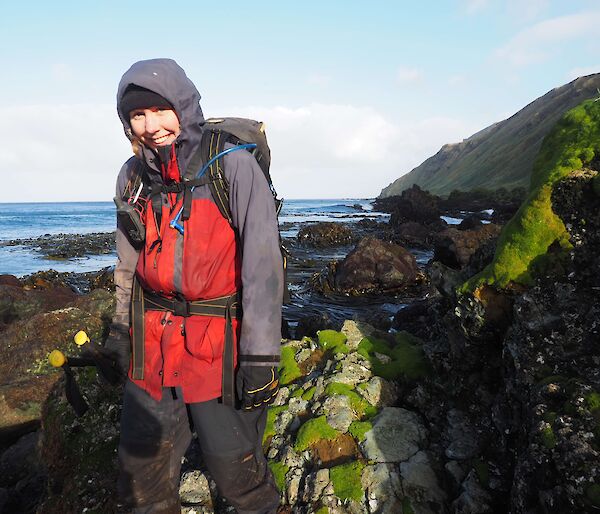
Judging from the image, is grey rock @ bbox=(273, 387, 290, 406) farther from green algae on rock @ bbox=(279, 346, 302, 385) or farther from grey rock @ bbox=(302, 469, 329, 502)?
grey rock @ bbox=(302, 469, 329, 502)

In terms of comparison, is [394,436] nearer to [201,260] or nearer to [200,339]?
[200,339]

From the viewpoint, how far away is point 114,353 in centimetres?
369

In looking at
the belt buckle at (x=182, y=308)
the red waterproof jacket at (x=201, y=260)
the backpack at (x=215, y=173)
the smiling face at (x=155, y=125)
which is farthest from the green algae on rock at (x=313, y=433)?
the smiling face at (x=155, y=125)

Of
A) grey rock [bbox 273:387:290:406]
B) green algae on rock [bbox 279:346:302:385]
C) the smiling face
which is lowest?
grey rock [bbox 273:387:290:406]

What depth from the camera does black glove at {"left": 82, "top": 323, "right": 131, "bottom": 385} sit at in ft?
12.1

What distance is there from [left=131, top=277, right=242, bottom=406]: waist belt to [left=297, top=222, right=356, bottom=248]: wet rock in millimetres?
28173

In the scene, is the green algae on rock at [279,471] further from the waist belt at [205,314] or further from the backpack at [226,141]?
the backpack at [226,141]

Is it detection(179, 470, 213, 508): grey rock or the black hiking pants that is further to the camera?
detection(179, 470, 213, 508): grey rock

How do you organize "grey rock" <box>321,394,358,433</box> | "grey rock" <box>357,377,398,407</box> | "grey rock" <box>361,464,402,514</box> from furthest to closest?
1. "grey rock" <box>357,377,398,407</box>
2. "grey rock" <box>321,394,358,433</box>
3. "grey rock" <box>361,464,402,514</box>

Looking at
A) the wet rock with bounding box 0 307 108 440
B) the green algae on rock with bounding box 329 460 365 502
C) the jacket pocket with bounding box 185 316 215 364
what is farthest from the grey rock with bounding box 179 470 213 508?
the wet rock with bounding box 0 307 108 440

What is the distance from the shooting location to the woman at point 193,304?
298cm

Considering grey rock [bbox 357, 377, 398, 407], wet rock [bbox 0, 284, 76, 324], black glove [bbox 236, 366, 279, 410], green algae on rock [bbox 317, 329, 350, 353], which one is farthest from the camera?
wet rock [bbox 0, 284, 76, 324]

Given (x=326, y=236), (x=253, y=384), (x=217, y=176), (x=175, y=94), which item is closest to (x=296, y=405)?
(x=253, y=384)

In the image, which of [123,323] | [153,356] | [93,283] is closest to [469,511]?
[153,356]
